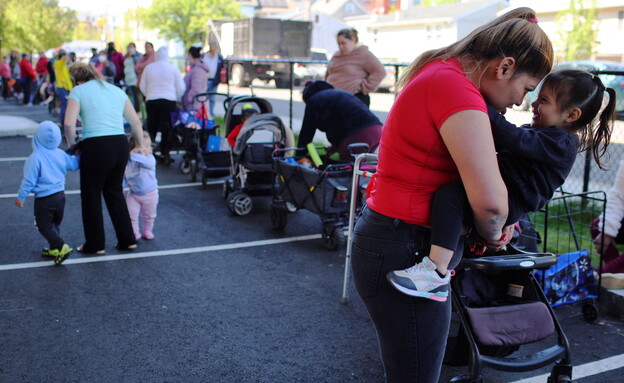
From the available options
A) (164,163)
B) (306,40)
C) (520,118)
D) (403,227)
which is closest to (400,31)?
(306,40)

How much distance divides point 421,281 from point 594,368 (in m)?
2.75

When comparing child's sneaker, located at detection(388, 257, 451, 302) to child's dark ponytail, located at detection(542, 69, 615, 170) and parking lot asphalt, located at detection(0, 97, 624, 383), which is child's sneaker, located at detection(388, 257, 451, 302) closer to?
child's dark ponytail, located at detection(542, 69, 615, 170)

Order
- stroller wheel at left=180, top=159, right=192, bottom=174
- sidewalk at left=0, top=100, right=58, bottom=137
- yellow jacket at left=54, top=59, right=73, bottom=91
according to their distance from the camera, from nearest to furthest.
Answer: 1. stroller wheel at left=180, top=159, right=192, bottom=174
2. sidewalk at left=0, top=100, right=58, bottom=137
3. yellow jacket at left=54, top=59, right=73, bottom=91

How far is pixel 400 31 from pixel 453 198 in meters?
58.4

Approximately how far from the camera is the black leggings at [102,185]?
5957 millimetres

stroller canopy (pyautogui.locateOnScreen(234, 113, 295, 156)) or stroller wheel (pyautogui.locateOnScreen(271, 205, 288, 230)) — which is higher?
stroller canopy (pyautogui.locateOnScreen(234, 113, 295, 156))

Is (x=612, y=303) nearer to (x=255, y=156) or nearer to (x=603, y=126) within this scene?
(x=603, y=126)

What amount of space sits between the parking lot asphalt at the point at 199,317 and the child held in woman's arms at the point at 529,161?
2089 mm

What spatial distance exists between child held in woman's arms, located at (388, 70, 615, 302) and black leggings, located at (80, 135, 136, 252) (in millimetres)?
4499

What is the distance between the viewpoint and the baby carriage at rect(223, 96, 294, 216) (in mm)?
7898

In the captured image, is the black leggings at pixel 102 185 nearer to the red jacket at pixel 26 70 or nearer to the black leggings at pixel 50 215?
the black leggings at pixel 50 215

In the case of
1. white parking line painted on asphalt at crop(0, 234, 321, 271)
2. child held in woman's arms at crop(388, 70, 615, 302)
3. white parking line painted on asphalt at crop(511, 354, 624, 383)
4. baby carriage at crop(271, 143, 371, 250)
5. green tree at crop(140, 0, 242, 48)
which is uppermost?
green tree at crop(140, 0, 242, 48)

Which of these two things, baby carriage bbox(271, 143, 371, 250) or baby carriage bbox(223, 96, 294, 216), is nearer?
baby carriage bbox(271, 143, 371, 250)

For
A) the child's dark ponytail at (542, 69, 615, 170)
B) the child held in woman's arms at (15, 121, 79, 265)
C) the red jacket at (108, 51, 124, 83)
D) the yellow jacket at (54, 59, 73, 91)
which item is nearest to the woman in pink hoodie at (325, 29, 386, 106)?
the child held in woman's arms at (15, 121, 79, 265)
